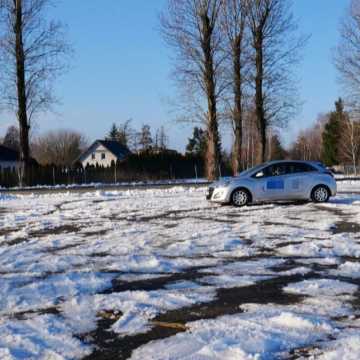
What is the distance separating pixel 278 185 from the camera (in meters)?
17.8

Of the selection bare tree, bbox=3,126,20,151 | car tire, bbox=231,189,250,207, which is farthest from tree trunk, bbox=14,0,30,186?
bare tree, bbox=3,126,20,151

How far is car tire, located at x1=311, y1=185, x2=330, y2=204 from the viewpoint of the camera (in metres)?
18.1

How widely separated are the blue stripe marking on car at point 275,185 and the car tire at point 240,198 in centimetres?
81

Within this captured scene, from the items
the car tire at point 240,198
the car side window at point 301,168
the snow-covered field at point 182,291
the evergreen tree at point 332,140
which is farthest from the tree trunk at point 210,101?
the evergreen tree at point 332,140

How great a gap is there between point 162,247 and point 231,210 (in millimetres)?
7040

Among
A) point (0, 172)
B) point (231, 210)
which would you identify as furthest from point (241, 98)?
point (231, 210)

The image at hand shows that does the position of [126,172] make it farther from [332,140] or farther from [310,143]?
[310,143]

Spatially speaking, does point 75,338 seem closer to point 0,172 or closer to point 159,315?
point 159,315

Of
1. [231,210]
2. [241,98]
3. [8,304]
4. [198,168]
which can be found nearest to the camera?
[8,304]

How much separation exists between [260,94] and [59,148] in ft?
228

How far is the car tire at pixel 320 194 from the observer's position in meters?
18.1

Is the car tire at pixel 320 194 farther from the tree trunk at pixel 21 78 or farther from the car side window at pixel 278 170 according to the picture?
the tree trunk at pixel 21 78

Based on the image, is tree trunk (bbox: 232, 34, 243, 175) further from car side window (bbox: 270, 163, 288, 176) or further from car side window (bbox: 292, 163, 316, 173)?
car side window (bbox: 270, 163, 288, 176)

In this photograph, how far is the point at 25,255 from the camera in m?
8.93
